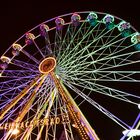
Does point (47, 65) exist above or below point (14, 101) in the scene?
above

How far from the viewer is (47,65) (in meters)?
11.6

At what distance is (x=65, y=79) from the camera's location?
36.3 ft

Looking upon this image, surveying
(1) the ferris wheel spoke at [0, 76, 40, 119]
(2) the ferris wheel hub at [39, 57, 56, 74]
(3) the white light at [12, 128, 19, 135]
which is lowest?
(3) the white light at [12, 128, 19, 135]

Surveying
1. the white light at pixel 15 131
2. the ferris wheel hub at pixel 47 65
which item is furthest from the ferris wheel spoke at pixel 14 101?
the ferris wheel hub at pixel 47 65

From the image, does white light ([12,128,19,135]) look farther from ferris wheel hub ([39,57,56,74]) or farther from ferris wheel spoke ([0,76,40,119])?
ferris wheel hub ([39,57,56,74])

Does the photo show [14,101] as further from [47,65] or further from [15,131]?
[47,65]

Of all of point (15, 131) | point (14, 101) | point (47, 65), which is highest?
point (47, 65)

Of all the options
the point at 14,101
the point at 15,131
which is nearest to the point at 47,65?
the point at 14,101

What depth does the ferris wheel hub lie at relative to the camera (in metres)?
11.3

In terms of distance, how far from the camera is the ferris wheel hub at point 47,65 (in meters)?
11.3

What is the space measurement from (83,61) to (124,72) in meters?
1.66

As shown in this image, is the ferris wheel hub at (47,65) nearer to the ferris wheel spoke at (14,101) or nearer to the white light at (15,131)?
the ferris wheel spoke at (14,101)

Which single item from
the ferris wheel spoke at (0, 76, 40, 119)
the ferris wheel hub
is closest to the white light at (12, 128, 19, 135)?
the ferris wheel spoke at (0, 76, 40, 119)

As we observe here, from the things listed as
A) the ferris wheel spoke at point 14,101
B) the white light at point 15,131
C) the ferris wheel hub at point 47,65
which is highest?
the ferris wheel hub at point 47,65
